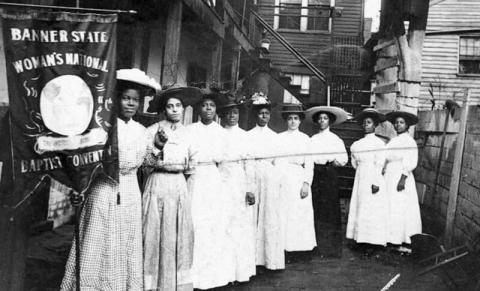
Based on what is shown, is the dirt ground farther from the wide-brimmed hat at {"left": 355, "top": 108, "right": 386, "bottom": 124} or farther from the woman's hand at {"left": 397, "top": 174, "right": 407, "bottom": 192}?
the wide-brimmed hat at {"left": 355, "top": 108, "right": 386, "bottom": 124}

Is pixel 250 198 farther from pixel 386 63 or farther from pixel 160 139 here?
pixel 386 63

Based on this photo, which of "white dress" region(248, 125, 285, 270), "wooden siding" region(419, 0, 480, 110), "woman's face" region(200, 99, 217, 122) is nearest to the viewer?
"woman's face" region(200, 99, 217, 122)

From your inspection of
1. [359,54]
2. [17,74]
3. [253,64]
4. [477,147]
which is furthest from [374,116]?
[359,54]

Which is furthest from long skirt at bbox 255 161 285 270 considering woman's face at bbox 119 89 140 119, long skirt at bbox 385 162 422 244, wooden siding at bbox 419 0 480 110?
wooden siding at bbox 419 0 480 110

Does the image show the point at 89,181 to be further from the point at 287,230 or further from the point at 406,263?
the point at 406,263

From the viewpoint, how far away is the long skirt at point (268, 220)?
551 centimetres

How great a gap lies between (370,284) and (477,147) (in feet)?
7.54

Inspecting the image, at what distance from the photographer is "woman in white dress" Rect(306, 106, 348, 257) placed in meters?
6.40

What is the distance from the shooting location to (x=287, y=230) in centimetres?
621

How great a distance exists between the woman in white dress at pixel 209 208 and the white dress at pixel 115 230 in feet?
3.19

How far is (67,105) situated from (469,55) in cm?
1567

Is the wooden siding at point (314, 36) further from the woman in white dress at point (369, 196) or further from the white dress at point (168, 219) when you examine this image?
the white dress at point (168, 219)

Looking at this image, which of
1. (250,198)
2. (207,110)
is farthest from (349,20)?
(207,110)

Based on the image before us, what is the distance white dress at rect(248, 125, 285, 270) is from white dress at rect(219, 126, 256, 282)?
431 millimetres
